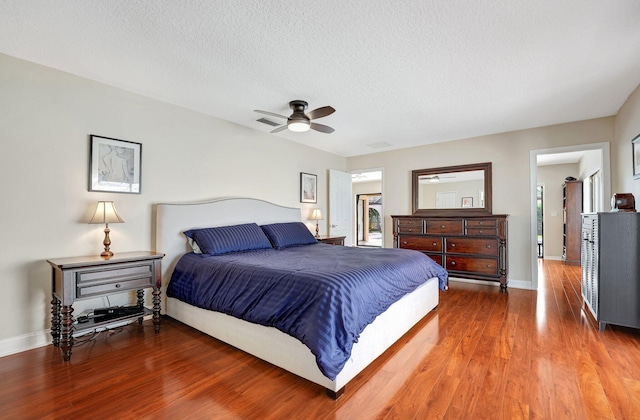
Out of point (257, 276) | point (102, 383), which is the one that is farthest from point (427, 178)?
point (102, 383)

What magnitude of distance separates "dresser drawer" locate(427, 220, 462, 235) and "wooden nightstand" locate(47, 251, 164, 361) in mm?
3880

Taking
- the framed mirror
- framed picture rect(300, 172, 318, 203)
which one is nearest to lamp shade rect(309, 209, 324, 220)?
framed picture rect(300, 172, 318, 203)

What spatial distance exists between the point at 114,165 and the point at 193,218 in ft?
3.13

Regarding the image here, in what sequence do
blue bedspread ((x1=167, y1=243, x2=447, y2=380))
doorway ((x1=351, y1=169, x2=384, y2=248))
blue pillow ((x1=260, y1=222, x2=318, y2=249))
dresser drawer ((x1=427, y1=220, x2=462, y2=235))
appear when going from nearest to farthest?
blue bedspread ((x1=167, y1=243, x2=447, y2=380)) < blue pillow ((x1=260, y1=222, x2=318, y2=249)) < dresser drawer ((x1=427, y1=220, x2=462, y2=235)) < doorway ((x1=351, y1=169, x2=384, y2=248))

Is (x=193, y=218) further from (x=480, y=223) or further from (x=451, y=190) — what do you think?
(x=451, y=190)

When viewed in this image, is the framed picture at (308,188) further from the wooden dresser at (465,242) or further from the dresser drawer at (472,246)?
the dresser drawer at (472,246)

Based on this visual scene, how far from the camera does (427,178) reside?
18.1ft

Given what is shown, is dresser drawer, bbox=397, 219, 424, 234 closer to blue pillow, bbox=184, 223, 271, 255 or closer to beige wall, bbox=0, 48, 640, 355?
beige wall, bbox=0, 48, 640, 355

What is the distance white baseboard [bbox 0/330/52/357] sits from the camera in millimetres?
2432

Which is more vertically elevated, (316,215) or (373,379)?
(316,215)

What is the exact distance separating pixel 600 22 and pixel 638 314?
2.49m

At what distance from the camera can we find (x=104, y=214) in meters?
2.75

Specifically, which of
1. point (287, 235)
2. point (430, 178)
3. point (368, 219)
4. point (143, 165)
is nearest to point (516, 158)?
point (430, 178)

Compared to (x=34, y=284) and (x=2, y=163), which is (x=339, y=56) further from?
(x=34, y=284)
